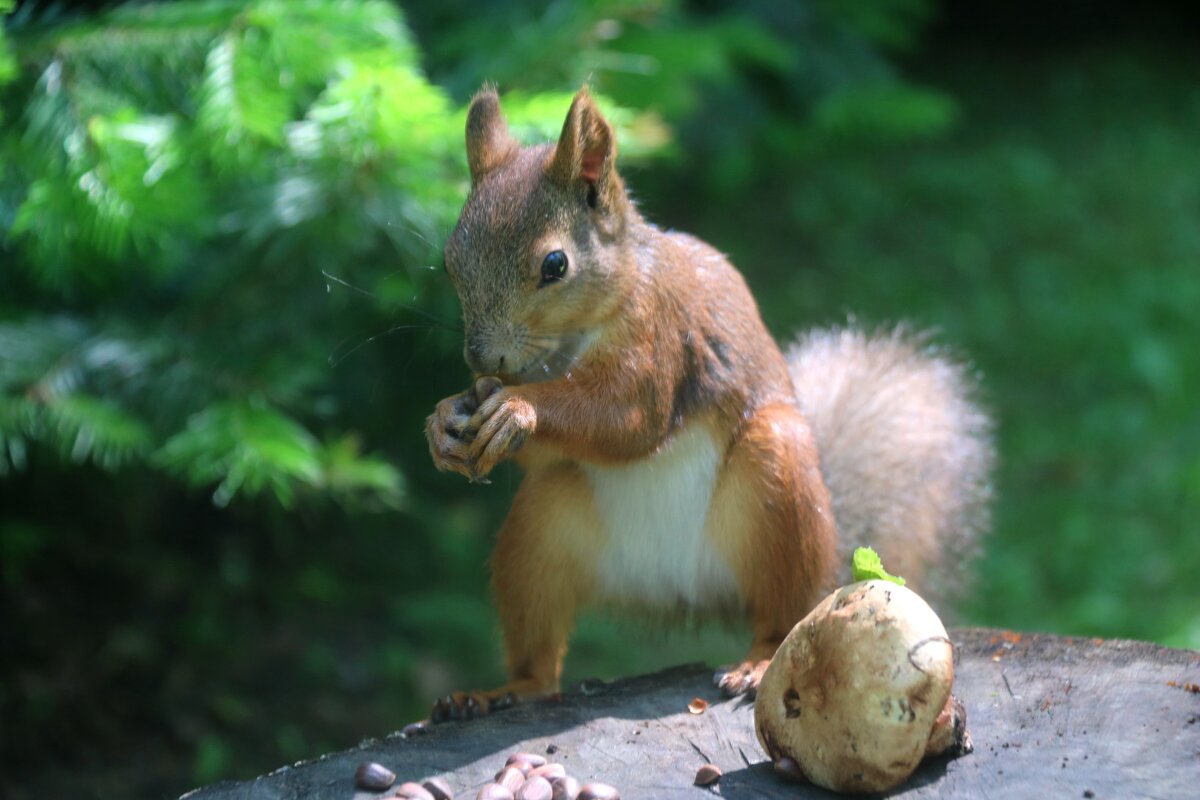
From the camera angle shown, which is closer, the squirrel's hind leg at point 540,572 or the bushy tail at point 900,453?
the squirrel's hind leg at point 540,572

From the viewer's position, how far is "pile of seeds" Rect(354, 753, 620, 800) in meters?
1.81

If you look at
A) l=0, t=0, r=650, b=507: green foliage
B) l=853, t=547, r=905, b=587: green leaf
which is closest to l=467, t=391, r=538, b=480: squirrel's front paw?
l=853, t=547, r=905, b=587: green leaf

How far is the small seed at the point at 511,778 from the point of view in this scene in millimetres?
1843

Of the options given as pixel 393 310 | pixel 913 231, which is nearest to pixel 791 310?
pixel 913 231

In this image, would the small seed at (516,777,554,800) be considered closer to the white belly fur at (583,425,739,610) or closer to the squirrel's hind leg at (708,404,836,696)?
the squirrel's hind leg at (708,404,836,696)

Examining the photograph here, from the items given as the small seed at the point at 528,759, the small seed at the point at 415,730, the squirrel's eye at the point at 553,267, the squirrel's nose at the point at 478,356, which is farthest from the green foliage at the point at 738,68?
the small seed at the point at 528,759

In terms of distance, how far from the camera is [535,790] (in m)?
1.82

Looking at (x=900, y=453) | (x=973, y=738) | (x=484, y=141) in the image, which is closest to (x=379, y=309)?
(x=484, y=141)

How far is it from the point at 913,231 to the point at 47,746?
165 inches

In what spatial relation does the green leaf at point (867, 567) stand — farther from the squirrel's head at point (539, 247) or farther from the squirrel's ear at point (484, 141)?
the squirrel's ear at point (484, 141)

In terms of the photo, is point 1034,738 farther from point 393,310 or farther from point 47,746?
point 47,746

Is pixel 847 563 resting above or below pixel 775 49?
below

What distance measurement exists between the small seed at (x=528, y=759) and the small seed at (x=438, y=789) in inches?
4.1

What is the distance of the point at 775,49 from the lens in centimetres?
474
